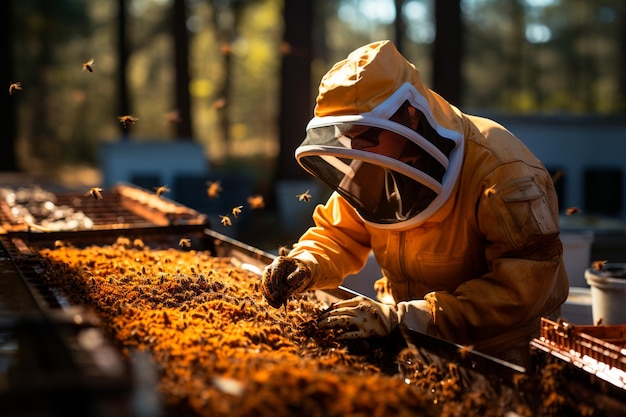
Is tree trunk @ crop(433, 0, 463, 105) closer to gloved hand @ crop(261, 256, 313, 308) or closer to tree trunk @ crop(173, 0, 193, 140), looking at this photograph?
tree trunk @ crop(173, 0, 193, 140)

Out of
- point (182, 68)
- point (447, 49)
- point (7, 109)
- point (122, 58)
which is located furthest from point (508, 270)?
point (122, 58)

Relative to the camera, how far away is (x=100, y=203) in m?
6.44

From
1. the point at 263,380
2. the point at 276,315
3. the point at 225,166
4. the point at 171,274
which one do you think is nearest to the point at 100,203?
the point at 171,274

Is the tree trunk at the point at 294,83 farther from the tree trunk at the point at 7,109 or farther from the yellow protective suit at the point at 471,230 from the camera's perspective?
the yellow protective suit at the point at 471,230

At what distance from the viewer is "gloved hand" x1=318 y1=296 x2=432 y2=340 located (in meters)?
2.91

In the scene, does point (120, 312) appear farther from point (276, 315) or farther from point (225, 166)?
point (225, 166)

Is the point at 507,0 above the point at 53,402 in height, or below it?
above

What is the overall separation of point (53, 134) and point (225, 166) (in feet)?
47.2

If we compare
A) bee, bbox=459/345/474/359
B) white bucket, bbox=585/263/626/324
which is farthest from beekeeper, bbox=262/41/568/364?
white bucket, bbox=585/263/626/324

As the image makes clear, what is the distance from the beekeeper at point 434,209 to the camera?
3.11 meters

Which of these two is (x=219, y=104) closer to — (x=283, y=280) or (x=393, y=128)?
(x=283, y=280)

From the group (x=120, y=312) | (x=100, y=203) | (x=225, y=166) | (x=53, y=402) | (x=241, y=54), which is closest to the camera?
(x=53, y=402)

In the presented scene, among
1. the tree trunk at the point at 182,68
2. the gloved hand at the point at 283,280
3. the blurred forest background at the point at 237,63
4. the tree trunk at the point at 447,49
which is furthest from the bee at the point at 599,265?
the blurred forest background at the point at 237,63

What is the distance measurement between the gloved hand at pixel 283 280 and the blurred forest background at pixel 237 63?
739 inches
